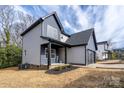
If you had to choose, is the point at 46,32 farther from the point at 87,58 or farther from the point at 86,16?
the point at 87,58

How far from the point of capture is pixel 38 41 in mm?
13625

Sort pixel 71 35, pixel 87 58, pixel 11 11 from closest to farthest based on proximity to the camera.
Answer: pixel 87 58 → pixel 71 35 → pixel 11 11

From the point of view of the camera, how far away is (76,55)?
15.8 meters

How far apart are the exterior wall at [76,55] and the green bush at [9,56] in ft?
24.3

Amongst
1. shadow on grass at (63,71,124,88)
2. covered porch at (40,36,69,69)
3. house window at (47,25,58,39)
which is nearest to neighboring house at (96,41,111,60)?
→ covered porch at (40,36,69,69)

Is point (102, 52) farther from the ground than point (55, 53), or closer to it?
farther from the ground

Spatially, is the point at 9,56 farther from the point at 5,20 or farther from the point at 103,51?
the point at 103,51

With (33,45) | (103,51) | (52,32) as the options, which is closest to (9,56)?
(33,45)

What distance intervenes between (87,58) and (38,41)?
6574mm

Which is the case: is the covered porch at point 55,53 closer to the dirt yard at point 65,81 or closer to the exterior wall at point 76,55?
the exterior wall at point 76,55

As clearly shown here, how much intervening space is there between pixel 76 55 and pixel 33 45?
18.9 ft
